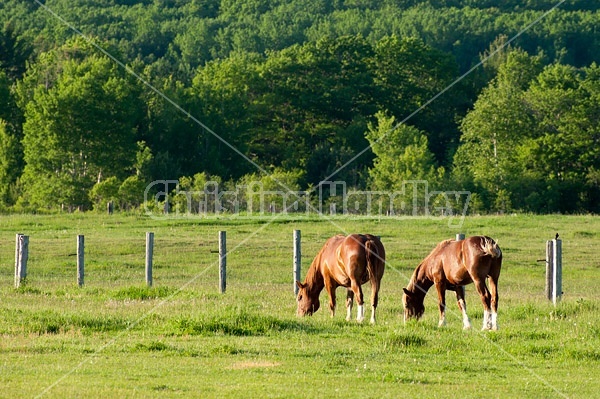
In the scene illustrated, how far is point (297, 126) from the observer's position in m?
89.9

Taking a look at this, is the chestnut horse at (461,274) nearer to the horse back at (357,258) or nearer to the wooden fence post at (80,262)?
the horse back at (357,258)

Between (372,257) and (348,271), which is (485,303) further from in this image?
(348,271)

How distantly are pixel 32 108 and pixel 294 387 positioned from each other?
58.5 m

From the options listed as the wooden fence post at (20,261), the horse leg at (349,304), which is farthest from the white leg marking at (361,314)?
the wooden fence post at (20,261)

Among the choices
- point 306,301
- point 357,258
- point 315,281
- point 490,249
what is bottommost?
point 306,301

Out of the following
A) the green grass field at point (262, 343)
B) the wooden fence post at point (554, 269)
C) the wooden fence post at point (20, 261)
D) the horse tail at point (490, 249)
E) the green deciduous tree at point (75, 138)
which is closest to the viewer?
the green grass field at point (262, 343)

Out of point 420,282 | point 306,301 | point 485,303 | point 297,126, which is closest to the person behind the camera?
point 485,303

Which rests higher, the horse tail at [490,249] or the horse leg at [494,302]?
the horse tail at [490,249]

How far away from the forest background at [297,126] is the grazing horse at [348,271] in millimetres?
40419

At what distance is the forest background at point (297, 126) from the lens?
67.8 meters

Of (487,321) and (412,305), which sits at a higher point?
(412,305)

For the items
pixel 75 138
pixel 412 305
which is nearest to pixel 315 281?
pixel 412 305

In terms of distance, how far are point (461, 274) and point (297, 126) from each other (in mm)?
73042

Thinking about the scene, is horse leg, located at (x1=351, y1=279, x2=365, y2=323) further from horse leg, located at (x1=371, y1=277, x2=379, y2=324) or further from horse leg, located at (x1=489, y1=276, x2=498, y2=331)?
horse leg, located at (x1=489, y1=276, x2=498, y2=331)
